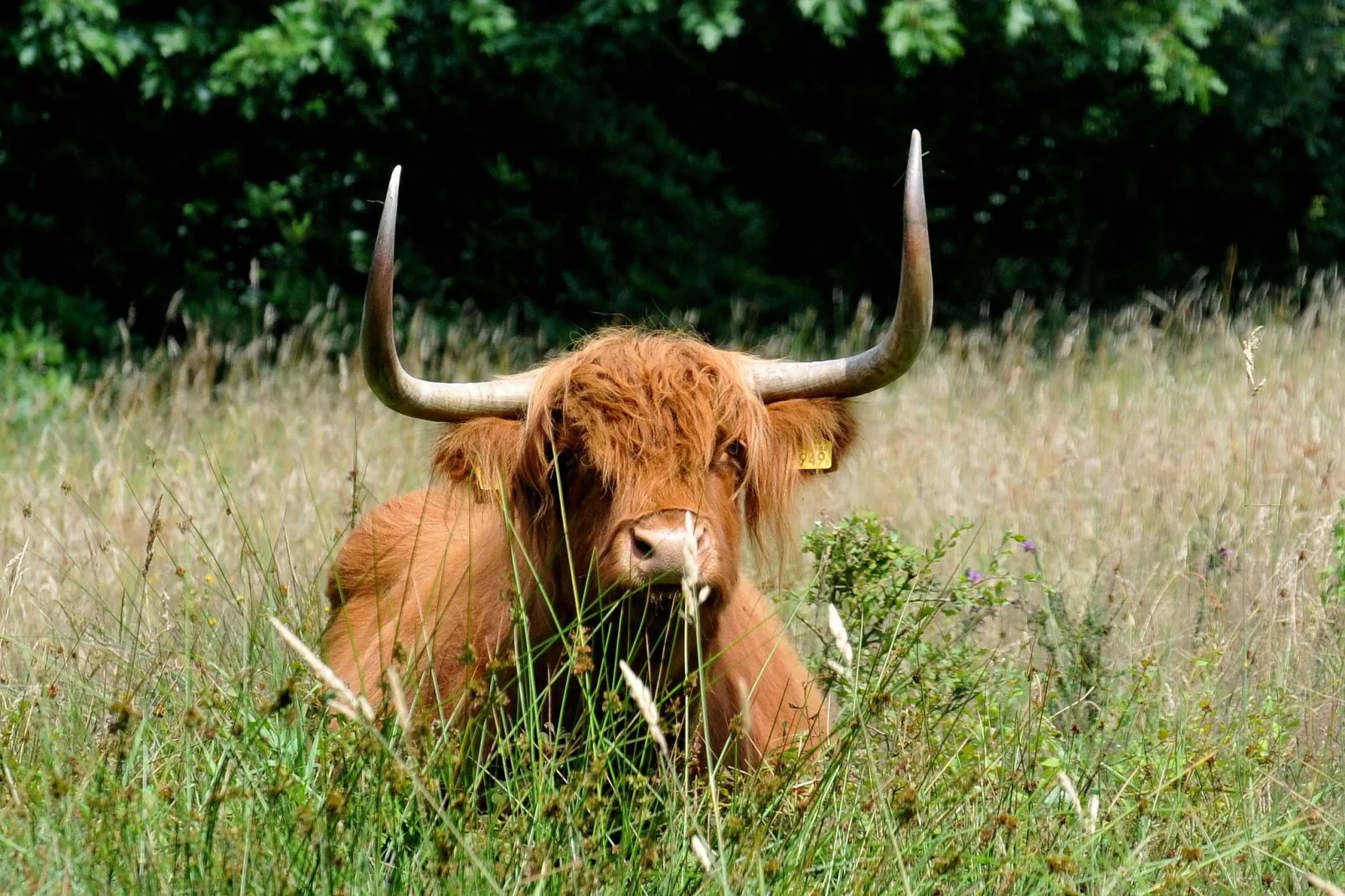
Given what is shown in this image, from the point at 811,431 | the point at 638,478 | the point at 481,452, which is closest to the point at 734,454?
the point at 811,431

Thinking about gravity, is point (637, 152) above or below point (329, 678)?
above

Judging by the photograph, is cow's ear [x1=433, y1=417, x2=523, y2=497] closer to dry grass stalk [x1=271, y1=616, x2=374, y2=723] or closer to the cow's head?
the cow's head

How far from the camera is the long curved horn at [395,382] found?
122 inches

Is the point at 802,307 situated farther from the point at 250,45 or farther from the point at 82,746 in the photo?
the point at 82,746

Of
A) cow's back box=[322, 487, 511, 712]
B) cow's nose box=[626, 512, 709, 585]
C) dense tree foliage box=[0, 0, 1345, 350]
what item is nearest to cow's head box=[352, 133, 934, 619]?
cow's nose box=[626, 512, 709, 585]

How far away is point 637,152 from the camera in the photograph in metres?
11.0

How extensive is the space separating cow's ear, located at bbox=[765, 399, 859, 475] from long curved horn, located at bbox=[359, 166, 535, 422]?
62 centimetres

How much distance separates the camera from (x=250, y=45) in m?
8.48

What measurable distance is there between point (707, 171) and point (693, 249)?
0.66 meters

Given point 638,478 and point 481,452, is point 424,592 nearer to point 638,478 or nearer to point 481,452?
point 481,452

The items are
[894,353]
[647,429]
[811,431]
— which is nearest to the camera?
[647,429]

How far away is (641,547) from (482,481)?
2.24 ft

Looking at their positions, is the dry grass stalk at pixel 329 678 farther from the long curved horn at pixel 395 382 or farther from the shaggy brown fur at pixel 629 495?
the long curved horn at pixel 395 382

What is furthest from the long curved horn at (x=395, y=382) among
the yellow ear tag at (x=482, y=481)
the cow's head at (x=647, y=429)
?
the yellow ear tag at (x=482, y=481)
